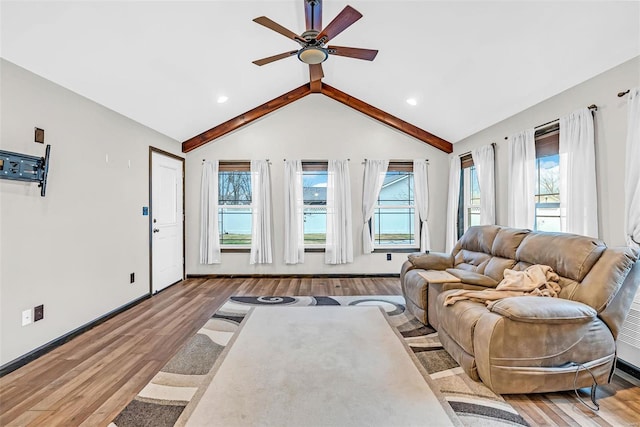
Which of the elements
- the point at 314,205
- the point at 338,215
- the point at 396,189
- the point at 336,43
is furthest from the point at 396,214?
the point at 336,43

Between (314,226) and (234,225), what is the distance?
151cm

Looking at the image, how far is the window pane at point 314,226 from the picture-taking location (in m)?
5.71

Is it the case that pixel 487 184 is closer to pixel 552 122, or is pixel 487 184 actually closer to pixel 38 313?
pixel 552 122

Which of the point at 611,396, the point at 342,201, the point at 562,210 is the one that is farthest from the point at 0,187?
the point at 562,210

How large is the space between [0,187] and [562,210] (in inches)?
196

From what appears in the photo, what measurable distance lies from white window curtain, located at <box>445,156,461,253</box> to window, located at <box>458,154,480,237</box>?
11 cm

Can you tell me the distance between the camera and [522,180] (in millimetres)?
3668

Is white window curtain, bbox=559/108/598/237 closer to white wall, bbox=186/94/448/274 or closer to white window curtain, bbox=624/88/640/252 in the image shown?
white window curtain, bbox=624/88/640/252

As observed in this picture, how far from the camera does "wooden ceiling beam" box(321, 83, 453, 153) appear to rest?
542cm

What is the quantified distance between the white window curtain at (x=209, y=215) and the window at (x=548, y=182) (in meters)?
4.87

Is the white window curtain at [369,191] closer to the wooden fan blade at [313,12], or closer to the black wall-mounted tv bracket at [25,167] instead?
the wooden fan blade at [313,12]

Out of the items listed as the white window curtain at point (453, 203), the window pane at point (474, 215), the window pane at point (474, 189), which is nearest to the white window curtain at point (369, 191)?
the white window curtain at point (453, 203)

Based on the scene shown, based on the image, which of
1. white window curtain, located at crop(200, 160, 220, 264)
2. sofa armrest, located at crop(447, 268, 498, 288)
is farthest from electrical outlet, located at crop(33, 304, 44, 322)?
sofa armrest, located at crop(447, 268, 498, 288)

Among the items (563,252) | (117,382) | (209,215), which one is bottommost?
(117,382)
